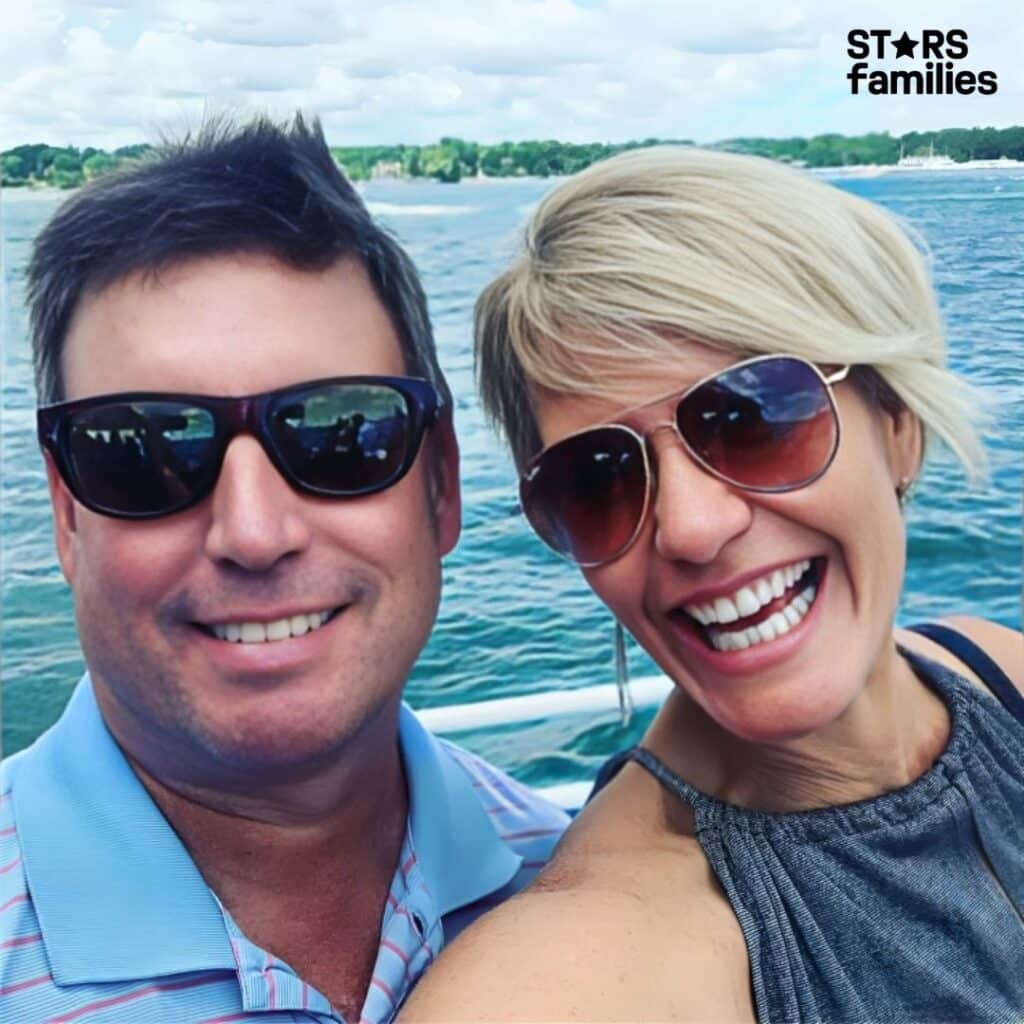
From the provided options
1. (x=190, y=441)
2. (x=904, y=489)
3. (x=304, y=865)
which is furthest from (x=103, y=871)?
(x=904, y=489)

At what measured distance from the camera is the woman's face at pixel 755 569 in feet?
4.19

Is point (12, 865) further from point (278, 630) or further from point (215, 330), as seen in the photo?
point (215, 330)

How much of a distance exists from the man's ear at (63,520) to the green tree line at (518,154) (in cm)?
45

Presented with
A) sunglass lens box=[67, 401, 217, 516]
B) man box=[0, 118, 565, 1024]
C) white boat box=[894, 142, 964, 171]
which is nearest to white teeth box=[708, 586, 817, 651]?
man box=[0, 118, 565, 1024]

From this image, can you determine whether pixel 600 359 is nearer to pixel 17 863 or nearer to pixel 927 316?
pixel 927 316

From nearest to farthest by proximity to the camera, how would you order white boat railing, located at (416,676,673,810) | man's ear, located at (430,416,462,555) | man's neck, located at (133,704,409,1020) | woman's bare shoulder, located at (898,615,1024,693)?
man's neck, located at (133,704,409,1020) < man's ear, located at (430,416,462,555) < woman's bare shoulder, located at (898,615,1024,693) < white boat railing, located at (416,676,673,810)

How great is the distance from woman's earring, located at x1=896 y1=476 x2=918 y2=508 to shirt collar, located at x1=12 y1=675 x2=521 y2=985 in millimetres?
808

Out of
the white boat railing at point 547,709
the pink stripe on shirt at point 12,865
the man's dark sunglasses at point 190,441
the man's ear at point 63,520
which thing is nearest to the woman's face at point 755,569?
the man's dark sunglasses at point 190,441

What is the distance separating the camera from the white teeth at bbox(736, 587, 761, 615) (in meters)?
1.31

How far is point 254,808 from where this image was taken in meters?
1.53

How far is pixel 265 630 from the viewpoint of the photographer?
55.8 inches

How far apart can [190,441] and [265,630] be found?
0.27 m

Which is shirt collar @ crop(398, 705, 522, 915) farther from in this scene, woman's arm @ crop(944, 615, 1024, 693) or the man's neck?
woman's arm @ crop(944, 615, 1024, 693)

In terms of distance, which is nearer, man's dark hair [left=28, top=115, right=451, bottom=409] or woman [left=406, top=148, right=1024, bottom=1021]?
woman [left=406, top=148, right=1024, bottom=1021]
